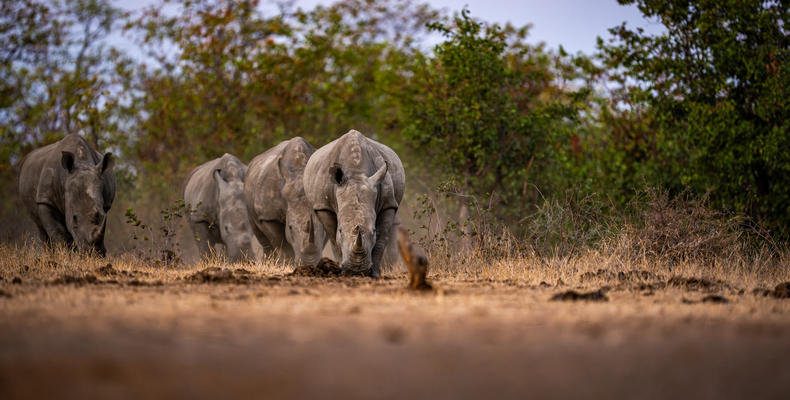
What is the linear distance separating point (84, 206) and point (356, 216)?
4.23 meters

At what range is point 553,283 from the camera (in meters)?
6.96

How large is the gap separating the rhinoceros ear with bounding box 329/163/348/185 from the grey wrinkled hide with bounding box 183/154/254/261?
278 cm

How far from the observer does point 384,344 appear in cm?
325

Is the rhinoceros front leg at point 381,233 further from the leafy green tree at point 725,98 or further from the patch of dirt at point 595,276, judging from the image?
the leafy green tree at point 725,98

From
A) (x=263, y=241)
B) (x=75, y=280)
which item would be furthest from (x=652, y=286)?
(x=263, y=241)

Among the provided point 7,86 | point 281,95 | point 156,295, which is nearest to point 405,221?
point 281,95

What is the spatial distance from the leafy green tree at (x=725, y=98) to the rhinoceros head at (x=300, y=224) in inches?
236

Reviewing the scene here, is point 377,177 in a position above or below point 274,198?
above

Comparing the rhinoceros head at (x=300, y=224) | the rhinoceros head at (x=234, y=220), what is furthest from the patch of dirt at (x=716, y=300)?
the rhinoceros head at (x=234, y=220)

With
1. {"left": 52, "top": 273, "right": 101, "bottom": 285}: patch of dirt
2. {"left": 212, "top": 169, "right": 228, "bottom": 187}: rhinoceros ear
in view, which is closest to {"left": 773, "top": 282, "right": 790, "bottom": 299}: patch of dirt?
{"left": 52, "top": 273, "right": 101, "bottom": 285}: patch of dirt

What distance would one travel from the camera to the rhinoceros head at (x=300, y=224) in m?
9.22

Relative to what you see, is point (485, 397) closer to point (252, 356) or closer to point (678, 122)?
point (252, 356)

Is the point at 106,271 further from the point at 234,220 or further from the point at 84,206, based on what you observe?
the point at 234,220

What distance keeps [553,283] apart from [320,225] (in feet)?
10.6
